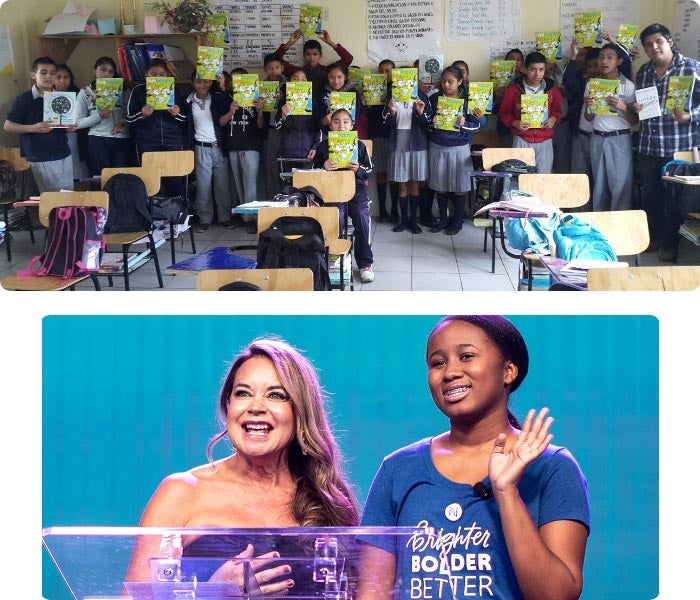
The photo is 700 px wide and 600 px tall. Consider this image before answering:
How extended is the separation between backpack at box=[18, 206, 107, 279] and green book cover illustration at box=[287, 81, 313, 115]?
5.88 feet

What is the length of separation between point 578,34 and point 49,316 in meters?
5.57

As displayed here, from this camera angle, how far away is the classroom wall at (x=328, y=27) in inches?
261

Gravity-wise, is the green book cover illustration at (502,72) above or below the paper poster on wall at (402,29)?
below

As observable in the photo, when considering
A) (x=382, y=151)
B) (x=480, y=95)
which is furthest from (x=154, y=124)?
(x=480, y=95)

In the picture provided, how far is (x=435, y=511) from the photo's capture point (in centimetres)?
222

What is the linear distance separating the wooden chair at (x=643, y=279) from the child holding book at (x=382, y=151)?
4298 mm

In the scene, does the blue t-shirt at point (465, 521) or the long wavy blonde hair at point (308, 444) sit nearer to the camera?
the blue t-shirt at point (465, 521)

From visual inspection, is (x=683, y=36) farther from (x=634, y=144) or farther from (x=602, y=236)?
(x=602, y=236)

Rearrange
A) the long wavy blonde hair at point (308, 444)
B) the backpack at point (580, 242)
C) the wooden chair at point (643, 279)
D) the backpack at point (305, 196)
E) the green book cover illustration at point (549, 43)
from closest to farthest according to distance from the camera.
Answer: the long wavy blonde hair at point (308, 444) → the wooden chair at point (643, 279) → the backpack at point (580, 242) → the backpack at point (305, 196) → the green book cover illustration at point (549, 43)

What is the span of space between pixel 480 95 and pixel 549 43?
967 millimetres

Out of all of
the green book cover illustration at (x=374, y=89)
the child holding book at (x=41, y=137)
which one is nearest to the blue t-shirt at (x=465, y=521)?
the child holding book at (x=41, y=137)

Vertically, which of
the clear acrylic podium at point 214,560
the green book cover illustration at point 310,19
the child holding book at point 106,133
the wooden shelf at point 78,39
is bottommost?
the clear acrylic podium at point 214,560

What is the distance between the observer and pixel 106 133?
662 centimetres

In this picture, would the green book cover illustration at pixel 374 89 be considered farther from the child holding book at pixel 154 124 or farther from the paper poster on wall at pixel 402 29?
the child holding book at pixel 154 124
